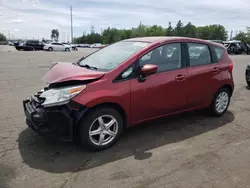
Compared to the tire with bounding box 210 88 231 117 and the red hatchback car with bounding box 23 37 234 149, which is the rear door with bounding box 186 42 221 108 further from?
the tire with bounding box 210 88 231 117

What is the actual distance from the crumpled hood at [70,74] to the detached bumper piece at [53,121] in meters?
0.44

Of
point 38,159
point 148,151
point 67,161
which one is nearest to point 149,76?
point 148,151

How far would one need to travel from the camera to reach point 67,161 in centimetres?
325

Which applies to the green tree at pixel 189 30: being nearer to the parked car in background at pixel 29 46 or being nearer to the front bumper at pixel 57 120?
the parked car in background at pixel 29 46

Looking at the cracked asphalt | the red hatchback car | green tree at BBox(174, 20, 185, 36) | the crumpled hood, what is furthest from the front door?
green tree at BBox(174, 20, 185, 36)

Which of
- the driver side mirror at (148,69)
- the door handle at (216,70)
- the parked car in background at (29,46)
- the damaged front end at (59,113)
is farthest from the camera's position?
the parked car in background at (29,46)

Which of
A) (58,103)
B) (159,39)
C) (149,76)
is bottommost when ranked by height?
(58,103)

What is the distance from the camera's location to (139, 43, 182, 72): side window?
3.86 m

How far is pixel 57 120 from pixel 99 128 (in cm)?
61

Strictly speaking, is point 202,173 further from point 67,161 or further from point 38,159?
point 38,159

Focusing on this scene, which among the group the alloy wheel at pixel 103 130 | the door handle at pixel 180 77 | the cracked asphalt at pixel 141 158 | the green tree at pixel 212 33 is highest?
the green tree at pixel 212 33

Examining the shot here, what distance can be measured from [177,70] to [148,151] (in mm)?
1497

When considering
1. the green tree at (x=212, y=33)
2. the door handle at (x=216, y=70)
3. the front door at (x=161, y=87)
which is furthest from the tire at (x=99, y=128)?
the green tree at (x=212, y=33)

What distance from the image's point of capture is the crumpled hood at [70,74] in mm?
3359
